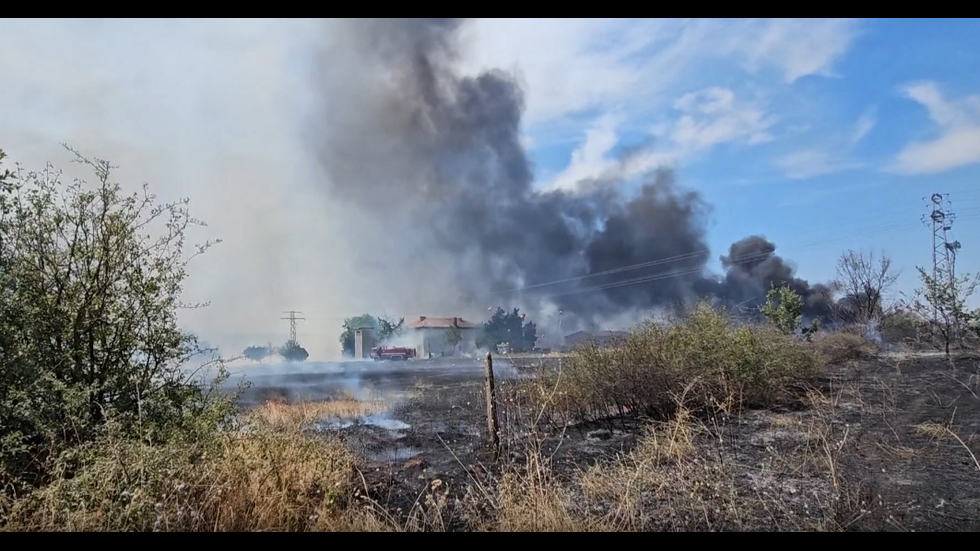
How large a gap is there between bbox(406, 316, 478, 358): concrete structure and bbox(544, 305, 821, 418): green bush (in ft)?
77.8

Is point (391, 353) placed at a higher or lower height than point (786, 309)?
lower

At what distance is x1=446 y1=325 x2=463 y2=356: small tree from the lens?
3119 centimetres

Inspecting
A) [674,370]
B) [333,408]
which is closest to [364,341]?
[333,408]

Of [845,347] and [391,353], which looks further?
[391,353]

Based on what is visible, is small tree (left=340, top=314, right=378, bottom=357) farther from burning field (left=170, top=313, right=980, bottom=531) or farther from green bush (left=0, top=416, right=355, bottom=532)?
green bush (left=0, top=416, right=355, bottom=532)

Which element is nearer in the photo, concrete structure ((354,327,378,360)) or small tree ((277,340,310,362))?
small tree ((277,340,310,362))

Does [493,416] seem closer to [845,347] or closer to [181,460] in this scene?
[181,460]

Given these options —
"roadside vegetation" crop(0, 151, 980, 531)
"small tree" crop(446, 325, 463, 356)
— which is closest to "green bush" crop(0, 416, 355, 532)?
"roadside vegetation" crop(0, 151, 980, 531)

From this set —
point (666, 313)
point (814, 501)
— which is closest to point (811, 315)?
point (666, 313)

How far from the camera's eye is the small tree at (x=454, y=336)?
31188 mm

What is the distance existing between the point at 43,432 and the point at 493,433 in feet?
10.3

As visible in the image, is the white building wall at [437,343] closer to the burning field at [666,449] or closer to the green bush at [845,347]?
the green bush at [845,347]

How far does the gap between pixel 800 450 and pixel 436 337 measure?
28.9 meters

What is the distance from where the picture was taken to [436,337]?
1314 inches
